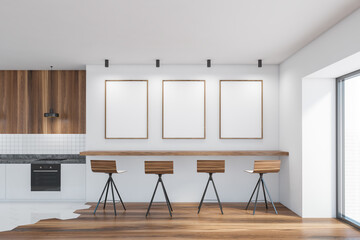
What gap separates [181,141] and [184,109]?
599 mm

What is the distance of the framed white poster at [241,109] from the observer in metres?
5.83

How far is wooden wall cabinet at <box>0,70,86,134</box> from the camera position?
6348mm

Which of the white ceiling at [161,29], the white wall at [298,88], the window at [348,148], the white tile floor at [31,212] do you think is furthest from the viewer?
the white tile floor at [31,212]

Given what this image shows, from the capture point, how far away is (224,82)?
231 inches

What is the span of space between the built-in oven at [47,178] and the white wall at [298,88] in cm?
413

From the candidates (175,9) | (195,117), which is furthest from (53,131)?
(175,9)

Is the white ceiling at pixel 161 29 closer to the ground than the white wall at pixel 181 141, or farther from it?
farther from it

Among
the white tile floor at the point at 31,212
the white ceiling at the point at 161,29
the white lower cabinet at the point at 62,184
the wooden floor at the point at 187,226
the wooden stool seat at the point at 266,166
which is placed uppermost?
the white ceiling at the point at 161,29

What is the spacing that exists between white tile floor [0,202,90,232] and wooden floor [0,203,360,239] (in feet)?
0.76

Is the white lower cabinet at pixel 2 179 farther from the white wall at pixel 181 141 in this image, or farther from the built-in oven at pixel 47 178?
the white wall at pixel 181 141

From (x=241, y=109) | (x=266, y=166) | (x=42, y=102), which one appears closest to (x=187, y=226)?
(x=266, y=166)

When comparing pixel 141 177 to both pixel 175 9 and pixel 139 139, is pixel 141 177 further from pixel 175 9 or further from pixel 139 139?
pixel 175 9

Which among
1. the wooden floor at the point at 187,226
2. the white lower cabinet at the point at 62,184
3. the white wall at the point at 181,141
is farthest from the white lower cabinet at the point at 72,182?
the wooden floor at the point at 187,226

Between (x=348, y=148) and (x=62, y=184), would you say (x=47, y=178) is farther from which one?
(x=348, y=148)
